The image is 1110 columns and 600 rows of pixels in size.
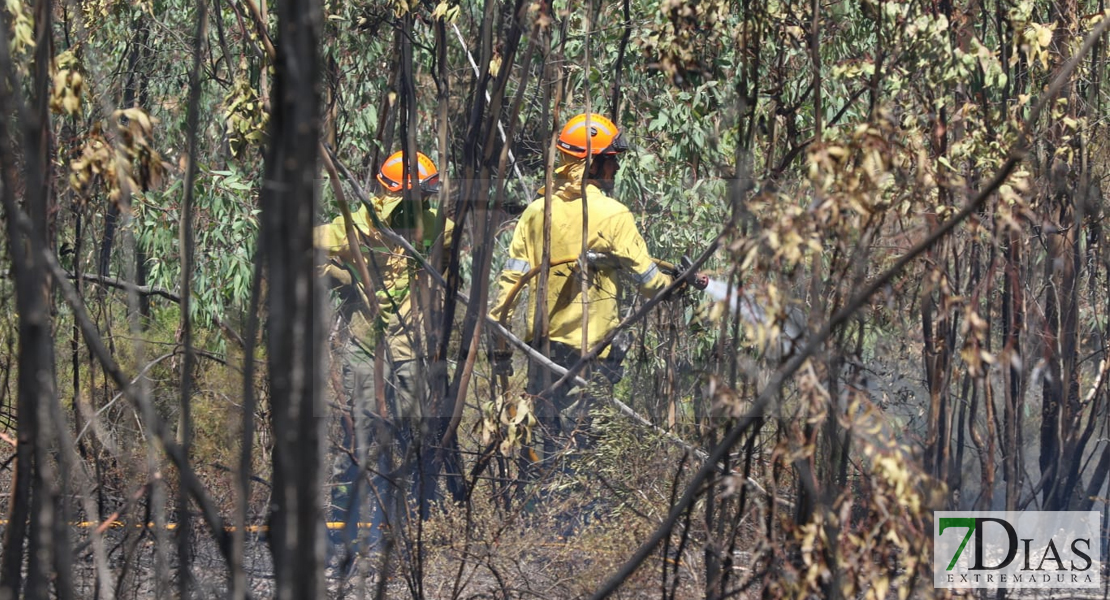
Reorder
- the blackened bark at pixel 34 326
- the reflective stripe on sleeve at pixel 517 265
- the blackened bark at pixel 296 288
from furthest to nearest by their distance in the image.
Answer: the reflective stripe on sleeve at pixel 517 265 → the blackened bark at pixel 34 326 → the blackened bark at pixel 296 288

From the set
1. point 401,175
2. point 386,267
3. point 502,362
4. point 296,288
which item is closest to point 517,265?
point 502,362

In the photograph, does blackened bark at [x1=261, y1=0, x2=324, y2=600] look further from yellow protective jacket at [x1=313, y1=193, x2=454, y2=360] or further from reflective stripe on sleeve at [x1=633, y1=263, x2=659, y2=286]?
reflective stripe on sleeve at [x1=633, y1=263, x2=659, y2=286]

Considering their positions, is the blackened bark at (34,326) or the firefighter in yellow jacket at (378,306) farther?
the firefighter in yellow jacket at (378,306)

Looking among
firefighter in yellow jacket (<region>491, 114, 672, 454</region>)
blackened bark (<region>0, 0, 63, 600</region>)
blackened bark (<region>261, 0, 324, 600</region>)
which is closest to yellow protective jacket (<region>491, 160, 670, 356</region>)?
firefighter in yellow jacket (<region>491, 114, 672, 454</region>)

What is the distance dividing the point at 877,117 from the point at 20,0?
2.15 metres

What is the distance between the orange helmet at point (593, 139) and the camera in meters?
4.68

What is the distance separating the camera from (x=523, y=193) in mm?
4770

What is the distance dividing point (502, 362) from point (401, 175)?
0.92 metres

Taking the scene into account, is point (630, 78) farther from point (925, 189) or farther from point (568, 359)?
point (925, 189)

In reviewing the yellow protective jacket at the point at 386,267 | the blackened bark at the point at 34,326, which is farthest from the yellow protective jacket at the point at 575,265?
the blackened bark at the point at 34,326

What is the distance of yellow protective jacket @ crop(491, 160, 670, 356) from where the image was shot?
4406mm

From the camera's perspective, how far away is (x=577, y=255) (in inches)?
180

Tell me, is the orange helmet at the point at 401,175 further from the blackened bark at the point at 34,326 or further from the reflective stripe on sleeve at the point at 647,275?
the blackened bark at the point at 34,326

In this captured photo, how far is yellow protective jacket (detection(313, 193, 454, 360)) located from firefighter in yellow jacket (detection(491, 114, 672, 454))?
35 cm
